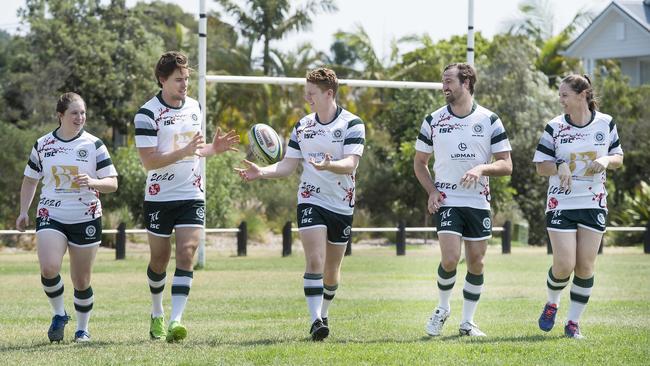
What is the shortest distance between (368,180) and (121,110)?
28.1 ft

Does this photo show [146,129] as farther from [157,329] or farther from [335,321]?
[335,321]

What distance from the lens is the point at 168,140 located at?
9.66 meters

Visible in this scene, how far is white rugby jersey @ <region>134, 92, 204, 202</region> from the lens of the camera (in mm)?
9586

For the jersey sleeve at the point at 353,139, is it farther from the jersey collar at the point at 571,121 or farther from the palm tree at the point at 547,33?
the palm tree at the point at 547,33

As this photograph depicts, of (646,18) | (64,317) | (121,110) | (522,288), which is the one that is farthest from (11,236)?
(646,18)

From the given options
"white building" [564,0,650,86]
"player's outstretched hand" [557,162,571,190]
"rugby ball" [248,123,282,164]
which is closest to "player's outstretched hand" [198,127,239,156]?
"rugby ball" [248,123,282,164]

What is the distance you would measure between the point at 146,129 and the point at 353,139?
175 centimetres

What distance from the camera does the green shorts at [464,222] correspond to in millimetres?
9938

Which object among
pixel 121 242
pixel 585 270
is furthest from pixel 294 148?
pixel 121 242

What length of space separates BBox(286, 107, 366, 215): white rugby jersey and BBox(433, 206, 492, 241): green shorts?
2.68 ft

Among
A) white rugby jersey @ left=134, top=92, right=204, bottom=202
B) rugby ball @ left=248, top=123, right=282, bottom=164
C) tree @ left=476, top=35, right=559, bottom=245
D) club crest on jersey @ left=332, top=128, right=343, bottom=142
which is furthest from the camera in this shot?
tree @ left=476, top=35, right=559, bottom=245

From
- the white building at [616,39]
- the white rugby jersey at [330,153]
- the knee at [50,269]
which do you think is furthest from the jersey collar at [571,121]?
the white building at [616,39]

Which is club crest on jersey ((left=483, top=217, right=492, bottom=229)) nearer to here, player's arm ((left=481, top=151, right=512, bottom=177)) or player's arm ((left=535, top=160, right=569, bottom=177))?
player's arm ((left=481, top=151, right=512, bottom=177))

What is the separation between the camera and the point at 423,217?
37.2 m
